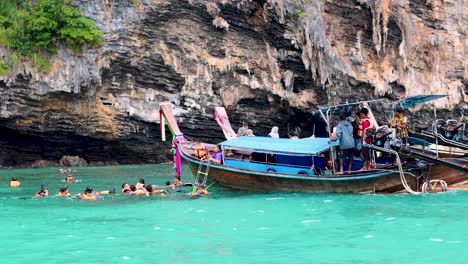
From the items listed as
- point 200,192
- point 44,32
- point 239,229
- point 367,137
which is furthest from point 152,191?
point 44,32

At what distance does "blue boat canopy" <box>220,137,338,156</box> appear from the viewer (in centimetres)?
1564

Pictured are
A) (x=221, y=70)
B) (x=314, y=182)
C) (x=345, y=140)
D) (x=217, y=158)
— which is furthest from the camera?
(x=221, y=70)

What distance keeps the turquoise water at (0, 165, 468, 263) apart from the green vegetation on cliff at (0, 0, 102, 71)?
31.1 feet

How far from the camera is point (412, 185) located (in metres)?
15.1

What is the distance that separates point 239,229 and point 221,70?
1605cm

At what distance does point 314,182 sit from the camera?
603 inches

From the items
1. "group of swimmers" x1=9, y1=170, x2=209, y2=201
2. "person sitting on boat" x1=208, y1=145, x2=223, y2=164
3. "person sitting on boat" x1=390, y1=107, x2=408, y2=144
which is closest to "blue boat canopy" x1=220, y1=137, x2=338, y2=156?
"person sitting on boat" x1=208, y1=145, x2=223, y2=164

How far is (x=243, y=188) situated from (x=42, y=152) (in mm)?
15003

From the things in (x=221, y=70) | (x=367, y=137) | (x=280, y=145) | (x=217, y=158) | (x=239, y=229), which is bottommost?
(x=239, y=229)

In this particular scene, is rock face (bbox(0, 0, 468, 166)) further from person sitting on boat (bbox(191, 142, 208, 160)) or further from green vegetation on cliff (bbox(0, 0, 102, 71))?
person sitting on boat (bbox(191, 142, 208, 160))

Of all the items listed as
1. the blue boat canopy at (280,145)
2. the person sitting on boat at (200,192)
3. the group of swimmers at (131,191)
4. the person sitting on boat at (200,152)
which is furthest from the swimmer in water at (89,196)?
the blue boat canopy at (280,145)

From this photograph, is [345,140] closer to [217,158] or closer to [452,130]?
[217,158]

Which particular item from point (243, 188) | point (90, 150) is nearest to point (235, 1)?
point (90, 150)

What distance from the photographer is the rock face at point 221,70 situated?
81.0 feet
